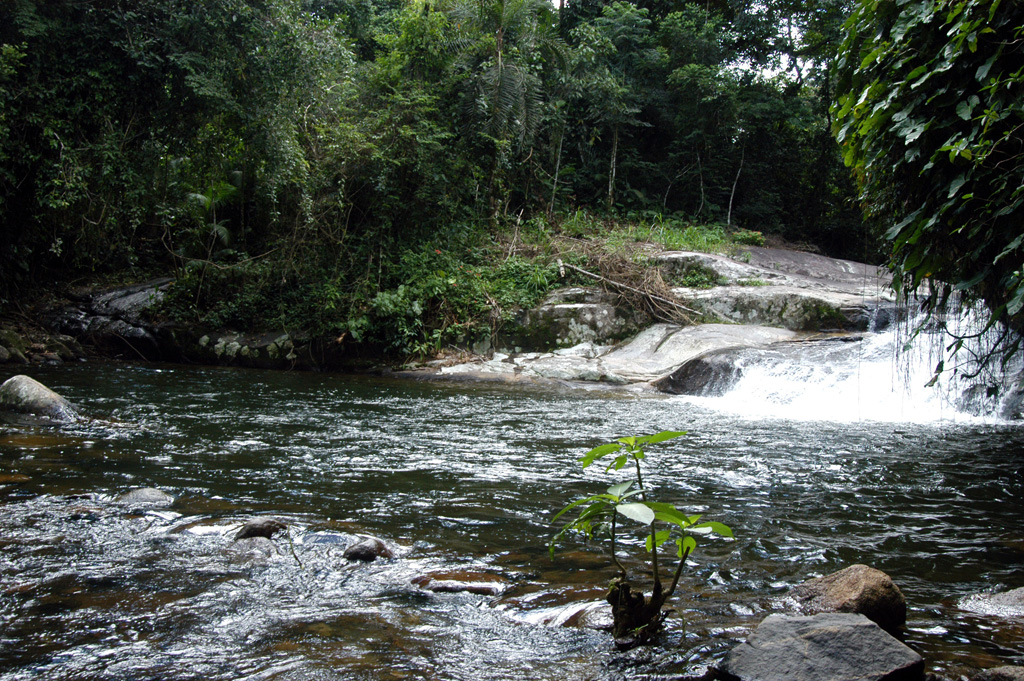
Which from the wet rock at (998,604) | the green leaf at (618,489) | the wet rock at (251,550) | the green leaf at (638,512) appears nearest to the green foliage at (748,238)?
the wet rock at (998,604)

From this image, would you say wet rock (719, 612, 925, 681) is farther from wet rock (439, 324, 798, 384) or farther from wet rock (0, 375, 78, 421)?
wet rock (439, 324, 798, 384)

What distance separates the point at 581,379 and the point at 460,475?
6885 mm

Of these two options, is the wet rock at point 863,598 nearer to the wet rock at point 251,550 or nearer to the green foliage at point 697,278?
the wet rock at point 251,550

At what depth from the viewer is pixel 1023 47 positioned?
3.56 metres

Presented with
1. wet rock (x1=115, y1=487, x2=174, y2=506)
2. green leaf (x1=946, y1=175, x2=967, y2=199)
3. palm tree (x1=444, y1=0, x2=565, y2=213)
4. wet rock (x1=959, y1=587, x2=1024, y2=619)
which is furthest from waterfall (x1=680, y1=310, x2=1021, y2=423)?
palm tree (x1=444, y1=0, x2=565, y2=213)

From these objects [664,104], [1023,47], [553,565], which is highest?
[664,104]

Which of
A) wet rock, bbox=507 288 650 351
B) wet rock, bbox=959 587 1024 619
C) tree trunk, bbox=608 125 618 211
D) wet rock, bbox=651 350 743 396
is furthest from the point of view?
tree trunk, bbox=608 125 618 211

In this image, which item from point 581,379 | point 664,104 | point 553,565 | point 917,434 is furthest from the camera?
point 664,104

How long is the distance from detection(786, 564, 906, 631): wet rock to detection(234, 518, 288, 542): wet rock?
2630 millimetres

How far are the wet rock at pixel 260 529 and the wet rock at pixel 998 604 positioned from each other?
3.32 meters

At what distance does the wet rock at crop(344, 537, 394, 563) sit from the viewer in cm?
334

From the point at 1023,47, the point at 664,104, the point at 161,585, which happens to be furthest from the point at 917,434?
the point at 664,104

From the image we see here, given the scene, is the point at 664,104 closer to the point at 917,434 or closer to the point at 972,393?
the point at 972,393

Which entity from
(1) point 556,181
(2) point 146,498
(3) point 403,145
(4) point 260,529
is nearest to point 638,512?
(4) point 260,529
